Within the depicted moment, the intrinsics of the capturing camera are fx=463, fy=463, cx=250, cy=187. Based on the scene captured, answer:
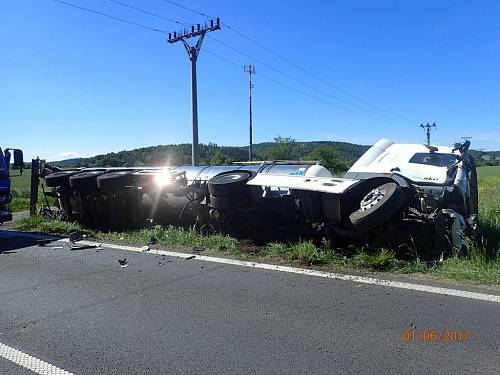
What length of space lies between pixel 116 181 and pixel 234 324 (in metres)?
6.63

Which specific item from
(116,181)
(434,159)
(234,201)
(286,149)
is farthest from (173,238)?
(286,149)

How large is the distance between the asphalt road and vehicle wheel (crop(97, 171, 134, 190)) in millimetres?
3967

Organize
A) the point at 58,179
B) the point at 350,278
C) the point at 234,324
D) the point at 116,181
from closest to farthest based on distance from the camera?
the point at 234,324 → the point at 350,278 → the point at 116,181 → the point at 58,179

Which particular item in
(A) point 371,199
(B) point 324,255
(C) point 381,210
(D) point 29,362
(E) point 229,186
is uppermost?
(E) point 229,186

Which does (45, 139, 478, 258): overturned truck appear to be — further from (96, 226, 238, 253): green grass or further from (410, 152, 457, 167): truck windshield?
(96, 226, 238, 253): green grass

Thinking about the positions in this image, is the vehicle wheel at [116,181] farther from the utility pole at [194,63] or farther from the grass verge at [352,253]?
the utility pole at [194,63]

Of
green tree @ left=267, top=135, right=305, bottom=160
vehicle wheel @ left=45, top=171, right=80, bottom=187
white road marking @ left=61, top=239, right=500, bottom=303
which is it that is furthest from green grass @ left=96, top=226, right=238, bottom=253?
green tree @ left=267, top=135, right=305, bottom=160

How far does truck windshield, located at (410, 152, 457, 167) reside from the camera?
852 cm

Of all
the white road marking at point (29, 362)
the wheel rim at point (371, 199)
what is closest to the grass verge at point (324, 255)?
the wheel rim at point (371, 199)

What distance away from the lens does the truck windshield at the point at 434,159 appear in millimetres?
8523

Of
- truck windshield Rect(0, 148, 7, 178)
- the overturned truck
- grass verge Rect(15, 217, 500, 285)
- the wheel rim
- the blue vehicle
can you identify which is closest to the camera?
grass verge Rect(15, 217, 500, 285)

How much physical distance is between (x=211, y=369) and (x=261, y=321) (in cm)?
100

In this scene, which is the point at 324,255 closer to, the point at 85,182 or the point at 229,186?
the point at 229,186

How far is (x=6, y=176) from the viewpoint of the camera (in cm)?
1026
